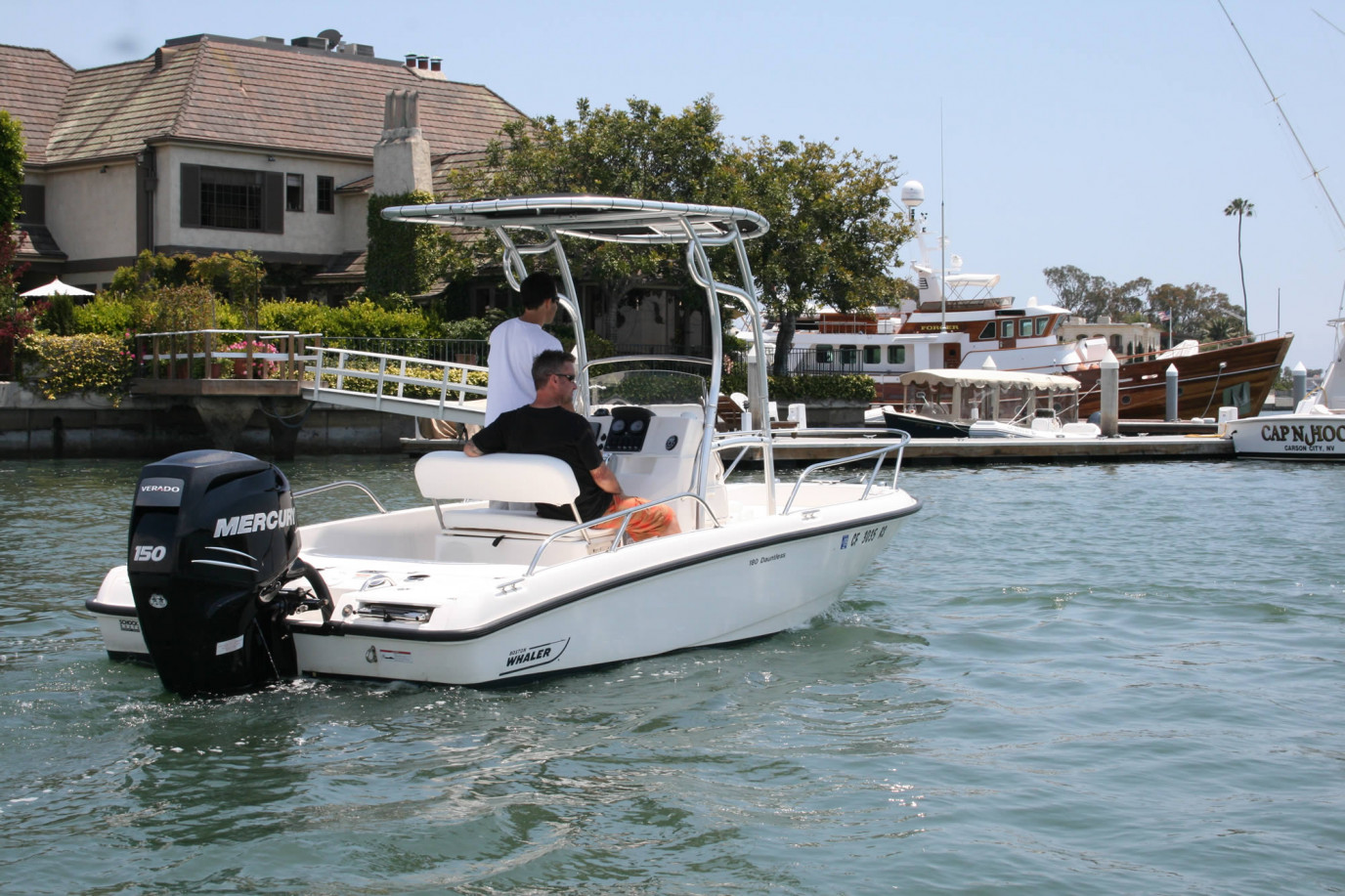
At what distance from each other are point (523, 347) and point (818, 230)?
95.5 feet

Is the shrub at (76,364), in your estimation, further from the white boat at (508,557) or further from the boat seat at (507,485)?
the boat seat at (507,485)

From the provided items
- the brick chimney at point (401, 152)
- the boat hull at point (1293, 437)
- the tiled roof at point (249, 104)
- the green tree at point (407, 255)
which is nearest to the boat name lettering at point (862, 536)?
the boat hull at point (1293, 437)

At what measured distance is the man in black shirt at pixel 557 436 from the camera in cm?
727

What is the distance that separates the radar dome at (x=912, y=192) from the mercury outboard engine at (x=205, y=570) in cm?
4168

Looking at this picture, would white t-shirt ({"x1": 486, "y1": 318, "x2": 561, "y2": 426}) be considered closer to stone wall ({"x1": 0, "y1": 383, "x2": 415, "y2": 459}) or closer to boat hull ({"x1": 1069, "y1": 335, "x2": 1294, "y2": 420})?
stone wall ({"x1": 0, "y1": 383, "x2": 415, "y2": 459})

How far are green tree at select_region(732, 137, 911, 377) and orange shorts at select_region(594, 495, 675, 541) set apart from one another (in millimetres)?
27513

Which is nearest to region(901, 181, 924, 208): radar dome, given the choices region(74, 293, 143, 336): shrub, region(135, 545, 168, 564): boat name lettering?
region(74, 293, 143, 336): shrub

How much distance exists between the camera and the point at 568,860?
4.66m

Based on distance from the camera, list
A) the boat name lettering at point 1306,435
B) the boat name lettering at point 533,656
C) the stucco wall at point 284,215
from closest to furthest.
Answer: the boat name lettering at point 533,656, the boat name lettering at point 1306,435, the stucco wall at point 284,215

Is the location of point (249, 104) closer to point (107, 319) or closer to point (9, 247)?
point (9, 247)

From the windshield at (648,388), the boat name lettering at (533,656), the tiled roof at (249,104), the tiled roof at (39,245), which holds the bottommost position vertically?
the boat name lettering at (533,656)

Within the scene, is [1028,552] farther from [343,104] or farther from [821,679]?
[343,104]

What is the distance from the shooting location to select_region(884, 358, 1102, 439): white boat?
29.0 meters

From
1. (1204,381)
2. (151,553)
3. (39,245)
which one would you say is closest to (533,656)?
(151,553)
